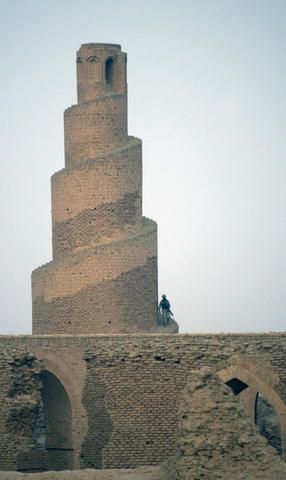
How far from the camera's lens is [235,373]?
41.0 m

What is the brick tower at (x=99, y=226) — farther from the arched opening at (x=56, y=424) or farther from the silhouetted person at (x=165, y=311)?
the arched opening at (x=56, y=424)

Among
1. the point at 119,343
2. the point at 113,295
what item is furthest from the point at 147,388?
the point at 113,295

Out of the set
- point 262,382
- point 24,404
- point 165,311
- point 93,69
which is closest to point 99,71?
point 93,69

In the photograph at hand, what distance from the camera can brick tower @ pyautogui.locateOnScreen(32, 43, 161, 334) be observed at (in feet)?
158

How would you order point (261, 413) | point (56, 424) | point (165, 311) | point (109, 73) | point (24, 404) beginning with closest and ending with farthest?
point (24, 404) < point (56, 424) < point (261, 413) < point (165, 311) < point (109, 73)

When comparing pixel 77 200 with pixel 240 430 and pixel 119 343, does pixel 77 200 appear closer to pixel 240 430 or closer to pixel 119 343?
pixel 119 343

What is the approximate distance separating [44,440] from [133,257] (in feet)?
20.3

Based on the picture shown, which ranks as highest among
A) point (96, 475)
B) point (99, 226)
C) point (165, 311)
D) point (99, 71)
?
point (99, 71)

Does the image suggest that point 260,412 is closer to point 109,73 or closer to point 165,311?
point 165,311

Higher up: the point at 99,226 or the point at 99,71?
the point at 99,71

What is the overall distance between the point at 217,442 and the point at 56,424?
13.5 metres

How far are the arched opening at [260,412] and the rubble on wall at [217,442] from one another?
10183mm

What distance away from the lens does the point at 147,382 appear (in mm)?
40438

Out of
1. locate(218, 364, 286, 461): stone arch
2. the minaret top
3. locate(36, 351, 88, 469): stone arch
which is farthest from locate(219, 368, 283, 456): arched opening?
the minaret top
